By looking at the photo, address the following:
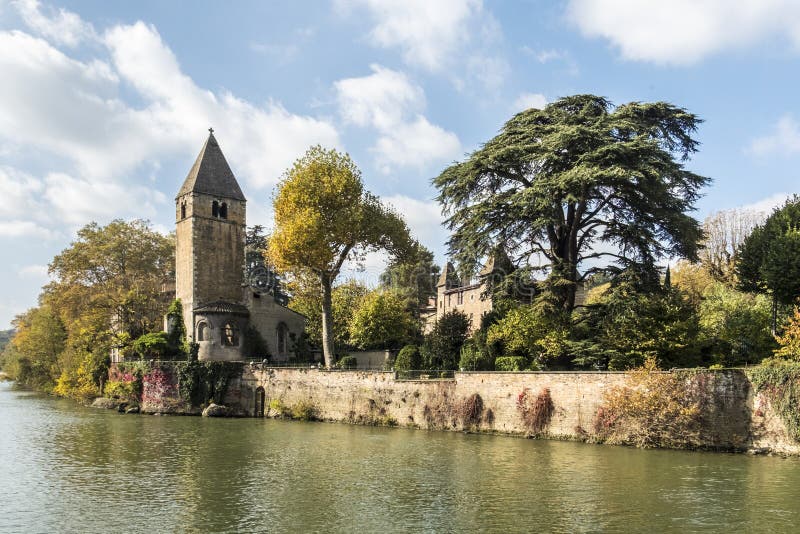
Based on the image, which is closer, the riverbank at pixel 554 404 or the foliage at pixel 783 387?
the foliage at pixel 783 387

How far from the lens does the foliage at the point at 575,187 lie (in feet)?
106

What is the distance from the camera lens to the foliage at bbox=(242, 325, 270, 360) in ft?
157

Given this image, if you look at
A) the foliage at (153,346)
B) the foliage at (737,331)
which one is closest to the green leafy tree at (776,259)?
the foliage at (737,331)

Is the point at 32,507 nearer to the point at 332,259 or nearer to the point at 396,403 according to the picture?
the point at 396,403

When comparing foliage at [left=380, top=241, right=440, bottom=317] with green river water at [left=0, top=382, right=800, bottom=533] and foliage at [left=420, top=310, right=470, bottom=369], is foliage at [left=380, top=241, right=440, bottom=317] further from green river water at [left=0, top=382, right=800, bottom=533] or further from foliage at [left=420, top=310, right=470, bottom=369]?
green river water at [left=0, top=382, right=800, bottom=533]

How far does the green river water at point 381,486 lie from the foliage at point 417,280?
39028 mm

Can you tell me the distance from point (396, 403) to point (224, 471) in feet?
42.1

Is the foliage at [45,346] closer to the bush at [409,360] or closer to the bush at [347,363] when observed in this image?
the bush at [347,363]

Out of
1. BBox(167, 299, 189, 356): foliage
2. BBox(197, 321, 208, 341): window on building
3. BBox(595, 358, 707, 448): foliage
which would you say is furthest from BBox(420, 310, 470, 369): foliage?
BBox(167, 299, 189, 356): foliage

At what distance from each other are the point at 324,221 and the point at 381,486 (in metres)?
23.2

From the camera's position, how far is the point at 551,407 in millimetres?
29703

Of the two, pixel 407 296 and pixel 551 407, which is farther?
pixel 407 296

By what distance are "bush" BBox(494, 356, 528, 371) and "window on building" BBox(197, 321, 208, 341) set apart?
21889 millimetres

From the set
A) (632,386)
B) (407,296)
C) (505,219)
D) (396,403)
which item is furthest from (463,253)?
(407,296)
